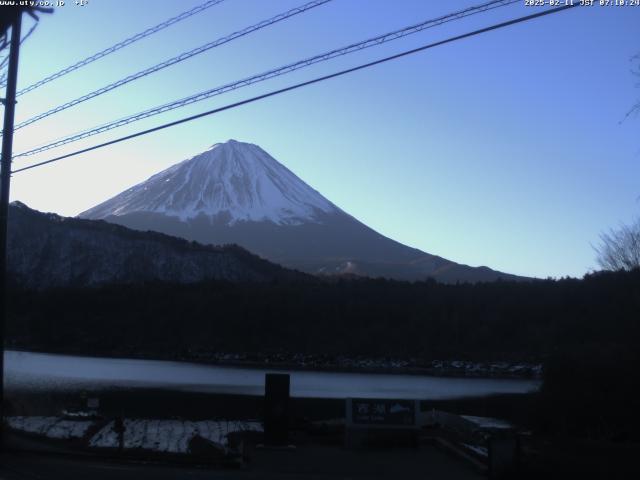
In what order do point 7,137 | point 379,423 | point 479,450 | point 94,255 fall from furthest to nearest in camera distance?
1. point 94,255
2. point 479,450
3. point 379,423
4. point 7,137

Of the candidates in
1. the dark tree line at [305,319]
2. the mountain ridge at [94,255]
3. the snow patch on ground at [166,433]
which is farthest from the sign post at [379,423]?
the mountain ridge at [94,255]

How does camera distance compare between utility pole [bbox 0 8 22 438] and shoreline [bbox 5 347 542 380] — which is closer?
utility pole [bbox 0 8 22 438]

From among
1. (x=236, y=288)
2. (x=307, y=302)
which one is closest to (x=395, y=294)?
(x=307, y=302)

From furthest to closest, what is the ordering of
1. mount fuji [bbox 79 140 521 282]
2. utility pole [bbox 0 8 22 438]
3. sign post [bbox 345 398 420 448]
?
1. mount fuji [bbox 79 140 521 282]
2. sign post [bbox 345 398 420 448]
3. utility pole [bbox 0 8 22 438]

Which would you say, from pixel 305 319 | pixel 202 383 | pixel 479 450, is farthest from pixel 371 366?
pixel 479 450

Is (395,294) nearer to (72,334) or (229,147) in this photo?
(72,334)

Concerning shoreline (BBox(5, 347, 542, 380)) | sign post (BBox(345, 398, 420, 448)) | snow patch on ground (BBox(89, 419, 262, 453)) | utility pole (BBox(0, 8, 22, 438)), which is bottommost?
snow patch on ground (BBox(89, 419, 262, 453))

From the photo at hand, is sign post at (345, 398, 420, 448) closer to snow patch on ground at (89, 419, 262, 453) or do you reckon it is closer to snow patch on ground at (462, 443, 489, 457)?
snow patch on ground at (462, 443, 489, 457)

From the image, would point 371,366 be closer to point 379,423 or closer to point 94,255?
point 94,255

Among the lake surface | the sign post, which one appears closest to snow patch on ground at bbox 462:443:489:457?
the sign post
